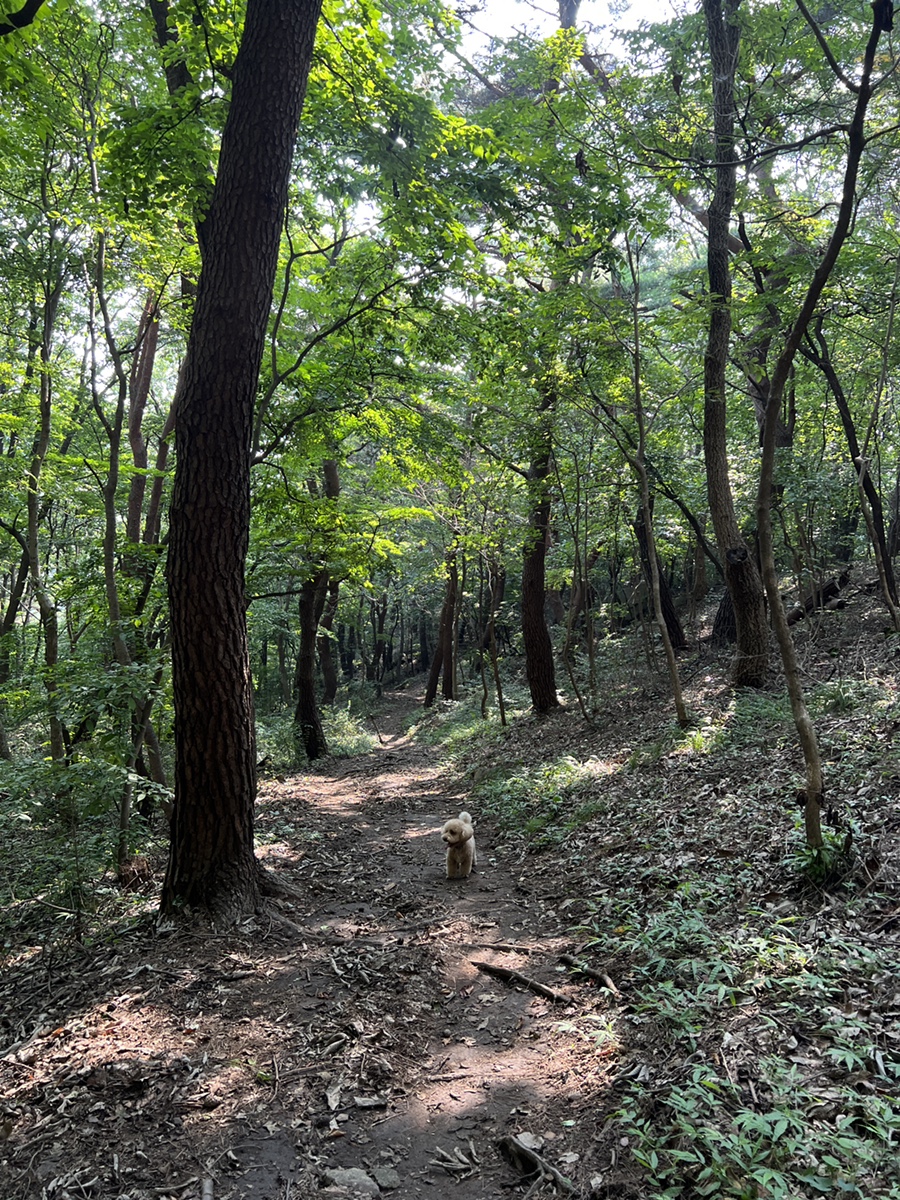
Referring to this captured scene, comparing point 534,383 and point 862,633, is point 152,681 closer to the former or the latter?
point 534,383

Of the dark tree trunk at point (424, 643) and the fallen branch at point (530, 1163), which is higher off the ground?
the dark tree trunk at point (424, 643)

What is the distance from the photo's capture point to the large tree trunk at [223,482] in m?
4.53

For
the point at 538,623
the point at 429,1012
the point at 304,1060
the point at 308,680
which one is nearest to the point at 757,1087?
the point at 429,1012

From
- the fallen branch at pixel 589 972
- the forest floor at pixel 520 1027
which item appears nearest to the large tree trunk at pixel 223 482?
the forest floor at pixel 520 1027

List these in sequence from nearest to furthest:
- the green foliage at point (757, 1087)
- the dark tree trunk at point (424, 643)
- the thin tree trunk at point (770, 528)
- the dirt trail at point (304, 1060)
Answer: the green foliage at point (757, 1087), the dirt trail at point (304, 1060), the thin tree trunk at point (770, 528), the dark tree trunk at point (424, 643)

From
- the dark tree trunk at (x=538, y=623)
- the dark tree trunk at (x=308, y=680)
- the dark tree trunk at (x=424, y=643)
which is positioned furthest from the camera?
the dark tree trunk at (x=424, y=643)

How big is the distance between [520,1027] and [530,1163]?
3.30 feet

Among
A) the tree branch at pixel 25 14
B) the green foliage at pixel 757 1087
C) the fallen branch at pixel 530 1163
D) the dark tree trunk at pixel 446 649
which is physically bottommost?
the fallen branch at pixel 530 1163

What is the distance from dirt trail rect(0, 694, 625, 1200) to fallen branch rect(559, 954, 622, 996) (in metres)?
0.10

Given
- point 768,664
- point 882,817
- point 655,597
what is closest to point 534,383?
point 655,597

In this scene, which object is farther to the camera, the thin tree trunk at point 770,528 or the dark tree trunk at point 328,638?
the dark tree trunk at point 328,638

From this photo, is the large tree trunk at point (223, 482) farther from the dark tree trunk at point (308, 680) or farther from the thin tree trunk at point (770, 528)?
the dark tree trunk at point (308, 680)

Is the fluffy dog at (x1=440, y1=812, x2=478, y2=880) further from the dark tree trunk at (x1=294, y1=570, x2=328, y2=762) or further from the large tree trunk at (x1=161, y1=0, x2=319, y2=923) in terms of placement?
the dark tree trunk at (x1=294, y1=570, x2=328, y2=762)

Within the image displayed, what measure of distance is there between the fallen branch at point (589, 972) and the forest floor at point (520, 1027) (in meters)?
0.01
